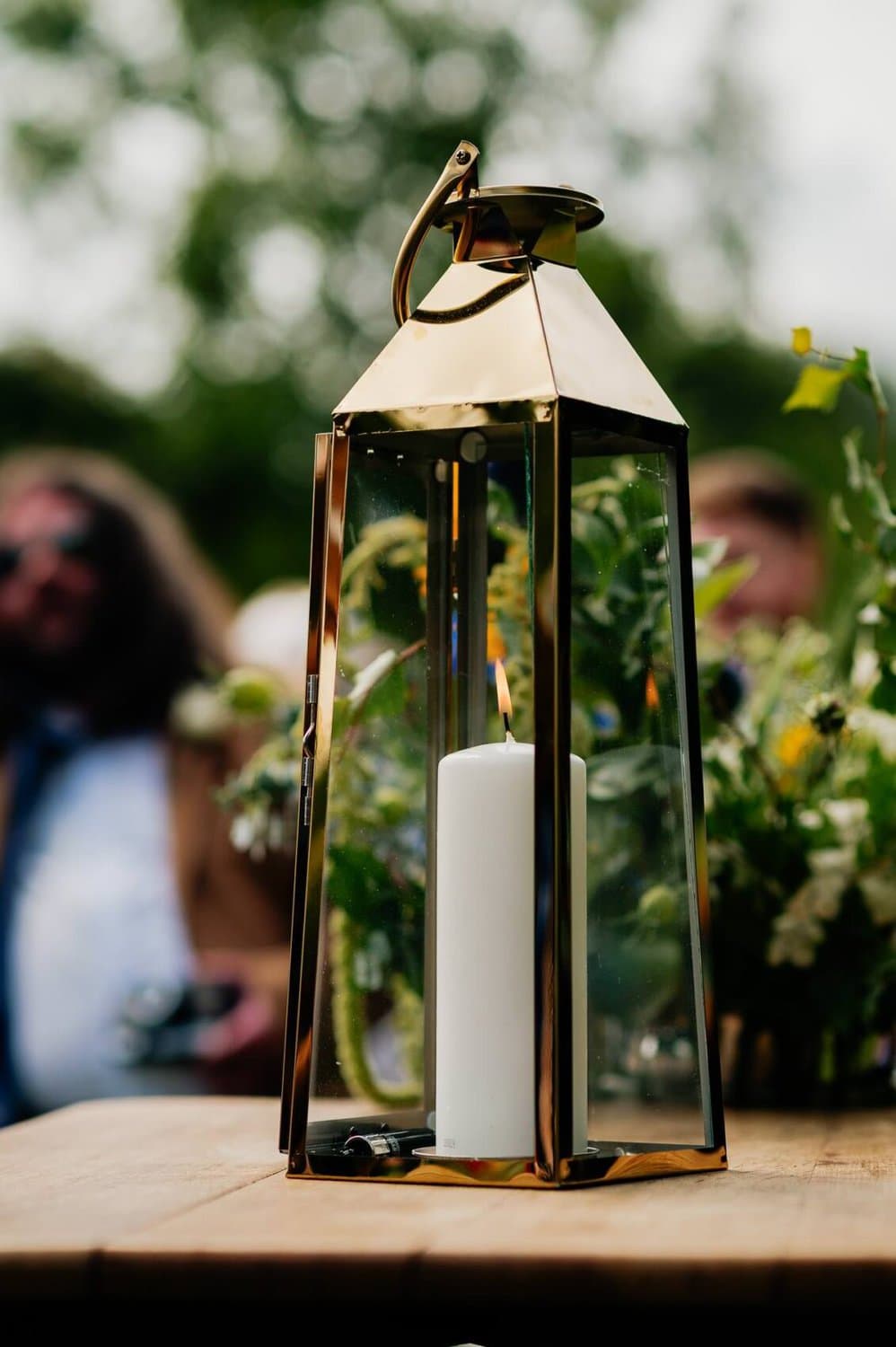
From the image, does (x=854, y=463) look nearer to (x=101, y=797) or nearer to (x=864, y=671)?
(x=864, y=671)

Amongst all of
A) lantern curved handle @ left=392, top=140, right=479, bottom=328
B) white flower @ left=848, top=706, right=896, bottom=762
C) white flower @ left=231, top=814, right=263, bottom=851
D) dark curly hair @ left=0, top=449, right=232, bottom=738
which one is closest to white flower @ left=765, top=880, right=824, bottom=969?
white flower @ left=848, top=706, right=896, bottom=762

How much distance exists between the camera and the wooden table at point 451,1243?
542 mm

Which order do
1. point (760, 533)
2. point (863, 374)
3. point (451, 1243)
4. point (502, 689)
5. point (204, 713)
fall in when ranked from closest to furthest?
point (451, 1243) < point (502, 689) < point (863, 374) < point (204, 713) < point (760, 533)

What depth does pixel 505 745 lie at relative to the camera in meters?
0.77

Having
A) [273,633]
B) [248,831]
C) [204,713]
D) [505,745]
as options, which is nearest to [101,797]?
[273,633]

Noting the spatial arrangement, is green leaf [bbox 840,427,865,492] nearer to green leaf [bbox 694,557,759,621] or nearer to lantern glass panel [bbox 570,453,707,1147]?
green leaf [bbox 694,557,759,621]

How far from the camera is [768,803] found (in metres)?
1.09

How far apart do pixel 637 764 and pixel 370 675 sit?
0.14 meters

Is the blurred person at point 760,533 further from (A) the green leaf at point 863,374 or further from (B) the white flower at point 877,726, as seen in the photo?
(A) the green leaf at point 863,374

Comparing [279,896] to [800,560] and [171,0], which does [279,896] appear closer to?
[800,560]

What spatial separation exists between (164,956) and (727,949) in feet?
4.56

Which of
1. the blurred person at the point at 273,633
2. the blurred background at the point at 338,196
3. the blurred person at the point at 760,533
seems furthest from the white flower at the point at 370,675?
the blurred background at the point at 338,196

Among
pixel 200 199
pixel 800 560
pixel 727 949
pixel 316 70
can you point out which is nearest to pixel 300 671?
pixel 800 560

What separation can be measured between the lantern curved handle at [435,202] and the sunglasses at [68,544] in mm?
1737
